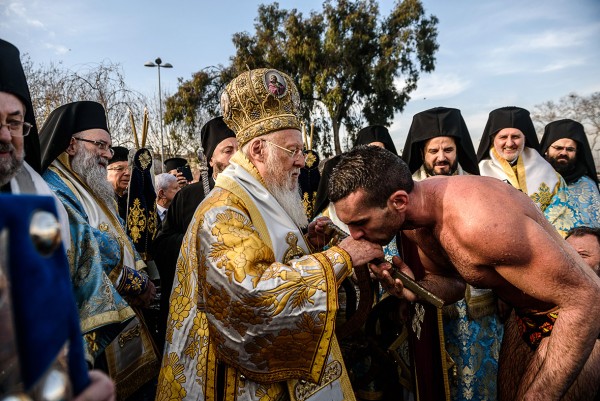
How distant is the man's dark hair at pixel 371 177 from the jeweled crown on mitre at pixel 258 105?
→ 0.73 m

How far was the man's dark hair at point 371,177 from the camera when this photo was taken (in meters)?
2.26

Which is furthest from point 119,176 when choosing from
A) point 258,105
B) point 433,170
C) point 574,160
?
point 574,160

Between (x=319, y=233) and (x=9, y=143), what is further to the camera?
(x=319, y=233)

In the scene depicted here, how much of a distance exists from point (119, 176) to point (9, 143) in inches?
141

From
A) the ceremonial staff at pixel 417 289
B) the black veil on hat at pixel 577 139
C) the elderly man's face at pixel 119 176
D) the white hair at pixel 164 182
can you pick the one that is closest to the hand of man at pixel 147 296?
the ceremonial staff at pixel 417 289

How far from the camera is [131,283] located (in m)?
3.23

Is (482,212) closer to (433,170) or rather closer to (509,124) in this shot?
(433,170)

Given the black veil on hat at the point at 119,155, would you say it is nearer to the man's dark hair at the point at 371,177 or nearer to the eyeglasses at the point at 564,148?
the man's dark hair at the point at 371,177

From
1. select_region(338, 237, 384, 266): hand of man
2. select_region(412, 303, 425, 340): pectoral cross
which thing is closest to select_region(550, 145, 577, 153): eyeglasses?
select_region(412, 303, 425, 340): pectoral cross

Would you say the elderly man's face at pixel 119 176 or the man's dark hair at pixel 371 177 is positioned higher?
the man's dark hair at pixel 371 177

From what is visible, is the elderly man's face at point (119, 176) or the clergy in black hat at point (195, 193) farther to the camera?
the elderly man's face at point (119, 176)

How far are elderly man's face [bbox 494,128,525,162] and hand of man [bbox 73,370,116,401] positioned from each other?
204 inches

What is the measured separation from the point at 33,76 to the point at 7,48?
1487cm

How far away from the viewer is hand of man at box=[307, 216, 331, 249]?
267cm
